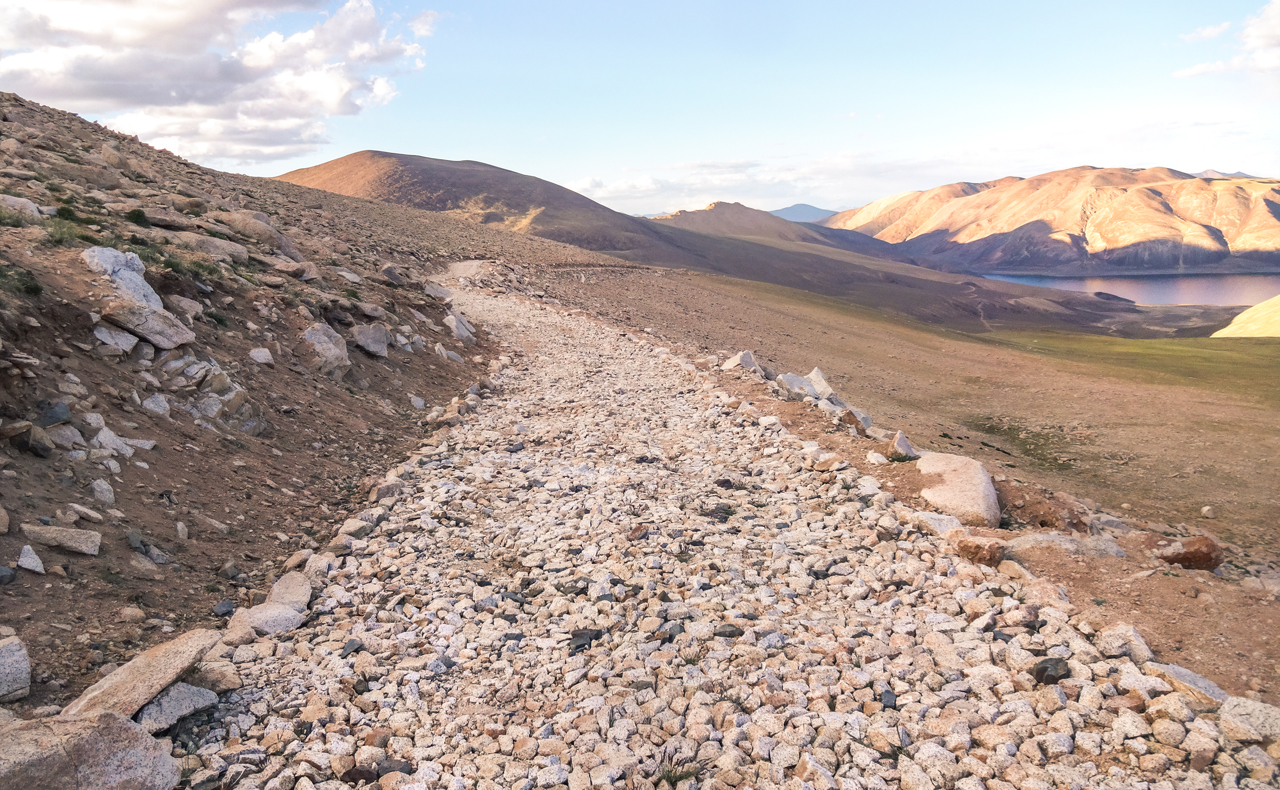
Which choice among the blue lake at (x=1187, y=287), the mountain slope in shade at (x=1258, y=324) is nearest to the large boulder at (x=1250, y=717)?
the mountain slope in shade at (x=1258, y=324)

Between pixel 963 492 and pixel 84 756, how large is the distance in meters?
9.86

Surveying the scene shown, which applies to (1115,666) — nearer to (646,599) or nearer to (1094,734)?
(1094,734)

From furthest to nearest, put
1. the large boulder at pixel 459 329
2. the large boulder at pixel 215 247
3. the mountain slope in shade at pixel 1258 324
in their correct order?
the mountain slope in shade at pixel 1258 324 → the large boulder at pixel 459 329 → the large boulder at pixel 215 247

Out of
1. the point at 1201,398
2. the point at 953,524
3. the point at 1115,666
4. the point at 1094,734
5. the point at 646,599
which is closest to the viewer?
the point at 1094,734

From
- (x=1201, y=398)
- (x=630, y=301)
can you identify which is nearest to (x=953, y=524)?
(x=630, y=301)

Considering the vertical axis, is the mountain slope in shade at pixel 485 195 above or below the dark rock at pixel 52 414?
above

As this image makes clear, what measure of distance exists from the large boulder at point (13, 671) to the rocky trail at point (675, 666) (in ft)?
1.45

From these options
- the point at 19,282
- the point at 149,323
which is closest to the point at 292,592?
the point at 149,323

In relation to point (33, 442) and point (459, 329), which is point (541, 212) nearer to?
point (459, 329)

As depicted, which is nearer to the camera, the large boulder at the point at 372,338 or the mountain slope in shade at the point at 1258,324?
the large boulder at the point at 372,338

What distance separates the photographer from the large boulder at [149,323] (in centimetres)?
1020

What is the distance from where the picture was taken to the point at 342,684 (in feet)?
19.9

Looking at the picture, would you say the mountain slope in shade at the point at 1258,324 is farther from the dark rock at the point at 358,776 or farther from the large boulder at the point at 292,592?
the dark rock at the point at 358,776

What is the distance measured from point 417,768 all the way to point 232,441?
694 cm
